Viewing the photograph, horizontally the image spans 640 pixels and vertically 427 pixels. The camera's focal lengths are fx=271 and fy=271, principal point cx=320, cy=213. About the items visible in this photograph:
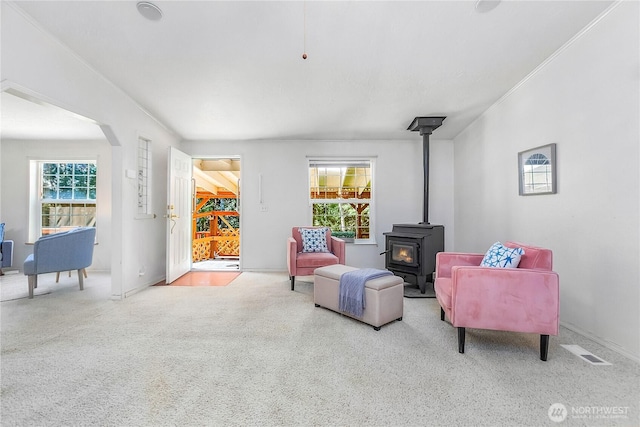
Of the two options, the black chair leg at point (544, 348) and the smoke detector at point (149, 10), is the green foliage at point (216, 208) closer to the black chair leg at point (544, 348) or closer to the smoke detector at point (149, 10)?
the smoke detector at point (149, 10)

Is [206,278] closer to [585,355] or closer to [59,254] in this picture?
[59,254]

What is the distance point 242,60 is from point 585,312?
365 cm

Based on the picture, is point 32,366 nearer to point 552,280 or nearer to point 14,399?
point 14,399

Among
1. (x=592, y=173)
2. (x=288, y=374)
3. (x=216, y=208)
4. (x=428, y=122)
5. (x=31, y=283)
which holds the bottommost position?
(x=288, y=374)

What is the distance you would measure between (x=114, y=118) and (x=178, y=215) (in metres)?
1.64

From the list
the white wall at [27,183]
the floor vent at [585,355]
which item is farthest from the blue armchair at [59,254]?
the floor vent at [585,355]

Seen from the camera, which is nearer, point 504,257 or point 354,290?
point 504,257

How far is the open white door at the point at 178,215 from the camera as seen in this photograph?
4051mm

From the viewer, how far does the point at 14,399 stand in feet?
4.90

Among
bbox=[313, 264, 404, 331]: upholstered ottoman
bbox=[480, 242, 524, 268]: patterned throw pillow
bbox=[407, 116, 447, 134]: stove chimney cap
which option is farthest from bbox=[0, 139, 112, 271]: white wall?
bbox=[480, 242, 524, 268]: patterned throw pillow

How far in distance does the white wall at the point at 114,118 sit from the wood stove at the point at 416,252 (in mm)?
3477

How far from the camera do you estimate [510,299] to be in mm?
1917

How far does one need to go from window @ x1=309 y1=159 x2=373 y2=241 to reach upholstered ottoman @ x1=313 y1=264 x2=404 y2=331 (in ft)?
7.37

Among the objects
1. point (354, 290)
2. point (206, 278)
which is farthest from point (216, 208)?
point (354, 290)
